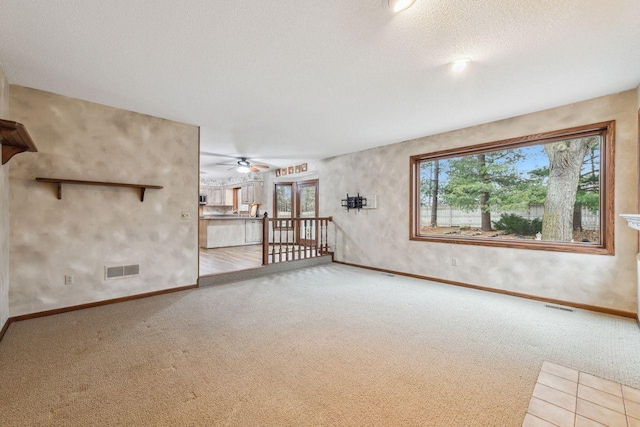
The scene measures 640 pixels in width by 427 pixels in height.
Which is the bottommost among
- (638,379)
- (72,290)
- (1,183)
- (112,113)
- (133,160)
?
(638,379)

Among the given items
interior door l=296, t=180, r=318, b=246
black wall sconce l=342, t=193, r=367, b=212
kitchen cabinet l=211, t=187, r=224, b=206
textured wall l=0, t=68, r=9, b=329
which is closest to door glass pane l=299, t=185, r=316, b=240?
interior door l=296, t=180, r=318, b=246

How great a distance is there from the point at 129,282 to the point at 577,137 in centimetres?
614

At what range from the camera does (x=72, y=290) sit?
125 inches

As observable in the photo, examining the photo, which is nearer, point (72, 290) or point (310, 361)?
point (310, 361)

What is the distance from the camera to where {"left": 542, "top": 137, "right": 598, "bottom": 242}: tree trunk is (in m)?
3.49

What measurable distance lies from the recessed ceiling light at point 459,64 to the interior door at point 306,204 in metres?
5.28

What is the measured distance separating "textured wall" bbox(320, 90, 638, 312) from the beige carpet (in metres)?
0.40

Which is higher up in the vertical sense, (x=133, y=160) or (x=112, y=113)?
(x=112, y=113)

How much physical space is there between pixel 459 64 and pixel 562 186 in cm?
252

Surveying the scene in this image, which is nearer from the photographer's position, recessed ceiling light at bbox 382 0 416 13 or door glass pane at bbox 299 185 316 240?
recessed ceiling light at bbox 382 0 416 13

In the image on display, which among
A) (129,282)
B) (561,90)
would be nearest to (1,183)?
(129,282)

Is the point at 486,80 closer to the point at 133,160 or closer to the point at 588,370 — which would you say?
the point at 588,370

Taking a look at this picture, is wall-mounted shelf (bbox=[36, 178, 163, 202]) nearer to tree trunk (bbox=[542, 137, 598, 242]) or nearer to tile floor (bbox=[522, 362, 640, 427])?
tile floor (bbox=[522, 362, 640, 427])

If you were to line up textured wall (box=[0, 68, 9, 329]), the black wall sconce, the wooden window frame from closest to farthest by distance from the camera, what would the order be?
textured wall (box=[0, 68, 9, 329]) → the black wall sconce → the wooden window frame
